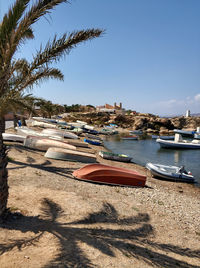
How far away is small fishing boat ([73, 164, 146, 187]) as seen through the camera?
12797 mm

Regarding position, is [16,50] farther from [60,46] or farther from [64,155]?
[64,155]

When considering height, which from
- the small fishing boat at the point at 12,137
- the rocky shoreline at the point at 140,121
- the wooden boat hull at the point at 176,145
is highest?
the rocky shoreline at the point at 140,121

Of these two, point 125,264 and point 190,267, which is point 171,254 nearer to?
point 190,267

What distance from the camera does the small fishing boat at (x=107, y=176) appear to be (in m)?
12.8

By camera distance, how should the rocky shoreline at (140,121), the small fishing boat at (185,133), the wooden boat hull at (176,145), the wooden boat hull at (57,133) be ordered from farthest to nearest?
the rocky shoreline at (140,121), the small fishing boat at (185,133), the wooden boat hull at (176,145), the wooden boat hull at (57,133)

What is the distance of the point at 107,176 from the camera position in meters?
13.0

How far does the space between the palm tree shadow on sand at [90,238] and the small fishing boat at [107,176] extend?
503cm

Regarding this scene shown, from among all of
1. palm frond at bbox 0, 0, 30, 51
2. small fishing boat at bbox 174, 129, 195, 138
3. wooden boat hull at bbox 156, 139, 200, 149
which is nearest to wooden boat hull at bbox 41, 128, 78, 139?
wooden boat hull at bbox 156, 139, 200, 149

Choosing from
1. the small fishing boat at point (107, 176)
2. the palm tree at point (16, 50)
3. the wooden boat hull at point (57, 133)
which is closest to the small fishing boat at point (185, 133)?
the wooden boat hull at point (57, 133)

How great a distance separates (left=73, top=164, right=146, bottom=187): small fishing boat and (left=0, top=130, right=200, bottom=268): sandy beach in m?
1.35

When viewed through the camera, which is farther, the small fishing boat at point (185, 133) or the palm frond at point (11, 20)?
the small fishing boat at point (185, 133)

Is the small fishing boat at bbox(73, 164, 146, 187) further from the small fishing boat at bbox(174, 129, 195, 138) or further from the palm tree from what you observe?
the small fishing boat at bbox(174, 129, 195, 138)

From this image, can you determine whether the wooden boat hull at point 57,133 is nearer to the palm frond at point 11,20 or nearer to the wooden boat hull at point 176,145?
the wooden boat hull at point 176,145

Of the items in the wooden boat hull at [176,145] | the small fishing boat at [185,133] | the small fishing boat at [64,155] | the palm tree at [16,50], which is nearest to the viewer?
the palm tree at [16,50]
